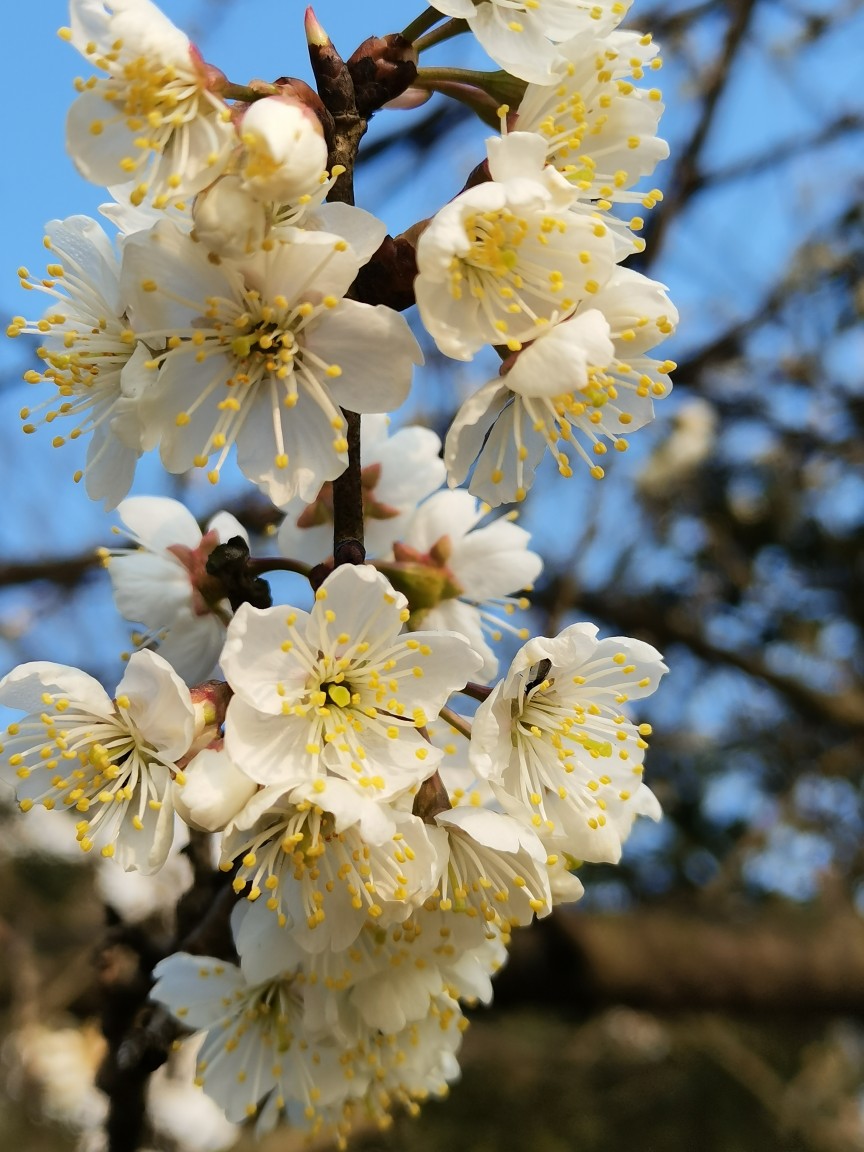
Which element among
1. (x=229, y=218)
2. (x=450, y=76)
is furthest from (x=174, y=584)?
(x=450, y=76)

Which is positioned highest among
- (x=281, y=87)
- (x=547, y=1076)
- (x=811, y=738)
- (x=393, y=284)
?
(x=281, y=87)

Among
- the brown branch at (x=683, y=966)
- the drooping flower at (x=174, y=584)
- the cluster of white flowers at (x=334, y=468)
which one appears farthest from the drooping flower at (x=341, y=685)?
the brown branch at (x=683, y=966)

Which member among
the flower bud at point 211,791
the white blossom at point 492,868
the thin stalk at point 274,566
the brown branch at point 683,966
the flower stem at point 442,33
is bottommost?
the brown branch at point 683,966

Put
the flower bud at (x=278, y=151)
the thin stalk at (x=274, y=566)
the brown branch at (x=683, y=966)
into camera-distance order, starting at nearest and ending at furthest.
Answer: the flower bud at (x=278, y=151)
the thin stalk at (x=274, y=566)
the brown branch at (x=683, y=966)

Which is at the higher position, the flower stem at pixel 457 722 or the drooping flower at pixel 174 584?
the drooping flower at pixel 174 584

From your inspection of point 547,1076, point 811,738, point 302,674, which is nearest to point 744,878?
point 811,738

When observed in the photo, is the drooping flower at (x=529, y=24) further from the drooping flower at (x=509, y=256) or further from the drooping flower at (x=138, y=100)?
the drooping flower at (x=138, y=100)

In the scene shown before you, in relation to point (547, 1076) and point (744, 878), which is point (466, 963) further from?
point (744, 878)
